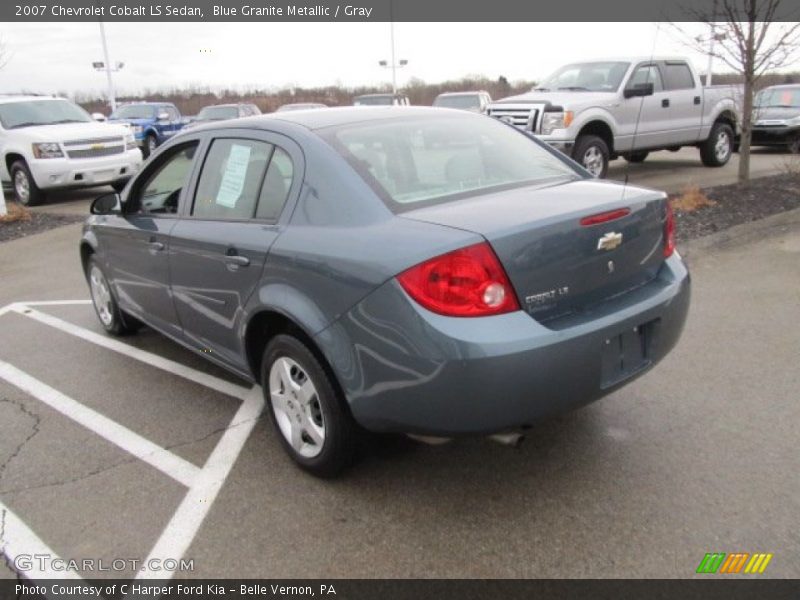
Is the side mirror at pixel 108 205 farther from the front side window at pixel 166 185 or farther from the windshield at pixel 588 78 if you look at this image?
the windshield at pixel 588 78

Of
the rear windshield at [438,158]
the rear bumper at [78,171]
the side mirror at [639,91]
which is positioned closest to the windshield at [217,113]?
the rear bumper at [78,171]

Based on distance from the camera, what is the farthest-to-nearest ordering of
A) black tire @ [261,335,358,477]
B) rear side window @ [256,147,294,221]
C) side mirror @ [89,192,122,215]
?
1. side mirror @ [89,192,122,215]
2. rear side window @ [256,147,294,221]
3. black tire @ [261,335,358,477]

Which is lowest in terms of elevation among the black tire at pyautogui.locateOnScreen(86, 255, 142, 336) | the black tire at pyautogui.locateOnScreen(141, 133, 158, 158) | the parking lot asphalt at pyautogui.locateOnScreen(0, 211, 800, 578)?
the parking lot asphalt at pyautogui.locateOnScreen(0, 211, 800, 578)

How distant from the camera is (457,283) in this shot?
98.3 inches

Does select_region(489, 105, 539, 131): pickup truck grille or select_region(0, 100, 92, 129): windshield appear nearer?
select_region(489, 105, 539, 131): pickup truck grille

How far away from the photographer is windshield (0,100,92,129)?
12784 mm

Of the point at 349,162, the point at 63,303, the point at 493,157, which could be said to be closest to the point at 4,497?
the point at 349,162

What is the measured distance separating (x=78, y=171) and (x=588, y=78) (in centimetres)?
900

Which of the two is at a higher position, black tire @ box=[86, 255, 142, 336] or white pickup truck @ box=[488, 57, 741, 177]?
white pickup truck @ box=[488, 57, 741, 177]

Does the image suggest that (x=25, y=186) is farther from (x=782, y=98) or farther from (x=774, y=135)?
(x=782, y=98)

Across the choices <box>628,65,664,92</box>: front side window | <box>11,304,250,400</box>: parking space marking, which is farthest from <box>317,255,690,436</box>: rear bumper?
<box>628,65,664,92</box>: front side window

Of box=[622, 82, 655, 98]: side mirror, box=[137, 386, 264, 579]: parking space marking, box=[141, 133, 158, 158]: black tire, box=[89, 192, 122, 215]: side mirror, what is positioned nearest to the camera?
box=[137, 386, 264, 579]: parking space marking

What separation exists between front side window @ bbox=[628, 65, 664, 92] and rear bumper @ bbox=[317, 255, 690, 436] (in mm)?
9192

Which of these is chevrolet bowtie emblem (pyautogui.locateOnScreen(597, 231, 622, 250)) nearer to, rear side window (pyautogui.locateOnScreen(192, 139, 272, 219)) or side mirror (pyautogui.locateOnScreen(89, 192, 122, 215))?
rear side window (pyautogui.locateOnScreen(192, 139, 272, 219))
